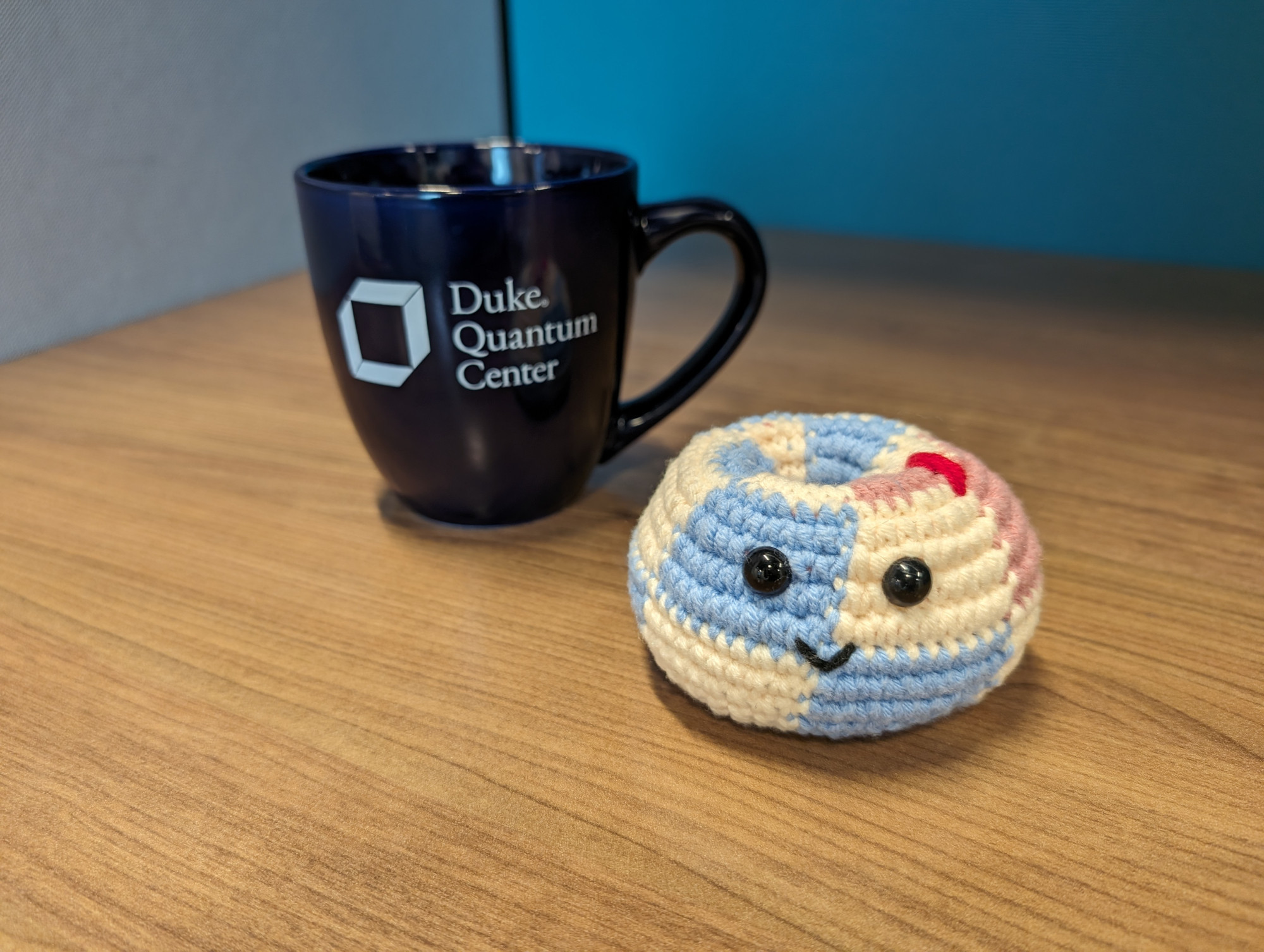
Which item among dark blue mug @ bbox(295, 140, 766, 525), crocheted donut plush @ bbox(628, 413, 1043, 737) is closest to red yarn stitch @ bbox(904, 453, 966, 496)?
crocheted donut plush @ bbox(628, 413, 1043, 737)

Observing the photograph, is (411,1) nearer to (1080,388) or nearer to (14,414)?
(14,414)

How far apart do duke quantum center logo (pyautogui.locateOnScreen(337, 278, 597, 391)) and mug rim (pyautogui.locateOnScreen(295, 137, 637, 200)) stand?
0.03 meters

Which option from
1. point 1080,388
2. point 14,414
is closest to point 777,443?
point 1080,388

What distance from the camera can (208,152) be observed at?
725mm

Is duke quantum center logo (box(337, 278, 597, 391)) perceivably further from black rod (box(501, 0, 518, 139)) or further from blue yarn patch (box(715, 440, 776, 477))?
black rod (box(501, 0, 518, 139))

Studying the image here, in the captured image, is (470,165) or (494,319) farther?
(470,165)

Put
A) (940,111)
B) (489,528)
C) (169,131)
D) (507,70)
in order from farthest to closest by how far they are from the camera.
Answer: (507,70) < (940,111) < (169,131) < (489,528)

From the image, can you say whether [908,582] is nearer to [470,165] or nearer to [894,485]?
[894,485]

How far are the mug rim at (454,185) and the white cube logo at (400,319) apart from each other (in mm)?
32

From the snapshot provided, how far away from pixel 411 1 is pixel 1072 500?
771mm

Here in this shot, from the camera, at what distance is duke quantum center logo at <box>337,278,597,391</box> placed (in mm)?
337

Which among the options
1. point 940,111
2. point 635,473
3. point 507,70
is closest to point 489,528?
point 635,473

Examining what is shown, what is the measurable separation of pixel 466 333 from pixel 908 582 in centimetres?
18

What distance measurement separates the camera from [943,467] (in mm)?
279
